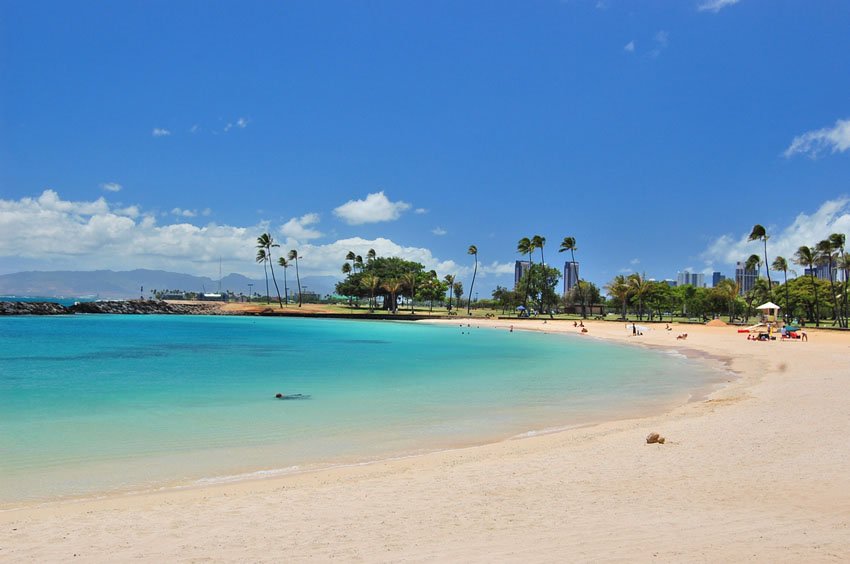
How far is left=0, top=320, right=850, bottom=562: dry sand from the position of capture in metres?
4.98

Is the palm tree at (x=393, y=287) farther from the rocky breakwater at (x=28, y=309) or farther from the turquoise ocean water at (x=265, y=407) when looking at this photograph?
the turquoise ocean water at (x=265, y=407)

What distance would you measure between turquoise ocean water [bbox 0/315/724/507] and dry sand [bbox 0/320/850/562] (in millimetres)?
1350

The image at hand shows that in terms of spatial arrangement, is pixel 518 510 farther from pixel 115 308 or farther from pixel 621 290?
pixel 115 308

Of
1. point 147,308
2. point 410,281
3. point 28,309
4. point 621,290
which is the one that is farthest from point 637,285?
point 28,309

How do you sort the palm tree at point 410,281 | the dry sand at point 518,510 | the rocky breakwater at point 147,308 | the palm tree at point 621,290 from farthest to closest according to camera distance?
the rocky breakwater at point 147,308 < the palm tree at point 410,281 < the palm tree at point 621,290 < the dry sand at point 518,510

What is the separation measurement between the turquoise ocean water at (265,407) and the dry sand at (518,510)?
4.43 feet

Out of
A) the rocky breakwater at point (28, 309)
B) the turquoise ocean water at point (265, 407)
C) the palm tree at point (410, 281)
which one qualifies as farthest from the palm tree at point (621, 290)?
the rocky breakwater at point (28, 309)

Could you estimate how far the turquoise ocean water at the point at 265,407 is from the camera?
9.14 metres

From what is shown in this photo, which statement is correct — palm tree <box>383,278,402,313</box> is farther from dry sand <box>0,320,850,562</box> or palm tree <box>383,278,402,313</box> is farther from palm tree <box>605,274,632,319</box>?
dry sand <box>0,320,850,562</box>

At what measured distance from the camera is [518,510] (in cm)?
618

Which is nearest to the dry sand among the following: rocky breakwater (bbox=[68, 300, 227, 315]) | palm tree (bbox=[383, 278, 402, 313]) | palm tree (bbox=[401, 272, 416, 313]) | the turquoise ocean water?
the turquoise ocean water

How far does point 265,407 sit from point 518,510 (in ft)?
32.8

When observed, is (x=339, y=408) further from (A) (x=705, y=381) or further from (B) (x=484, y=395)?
(A) (x=705, y=381)

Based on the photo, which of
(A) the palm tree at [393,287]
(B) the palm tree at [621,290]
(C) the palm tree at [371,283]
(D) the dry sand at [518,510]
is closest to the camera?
(D) the dry sand at [518,510]
